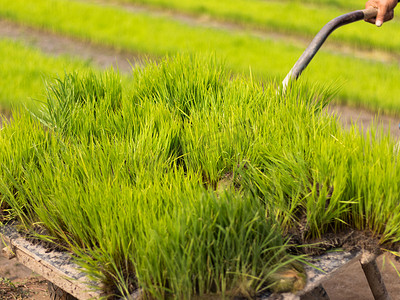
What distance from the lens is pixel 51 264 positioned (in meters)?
1.65

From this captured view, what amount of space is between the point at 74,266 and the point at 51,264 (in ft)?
0.23

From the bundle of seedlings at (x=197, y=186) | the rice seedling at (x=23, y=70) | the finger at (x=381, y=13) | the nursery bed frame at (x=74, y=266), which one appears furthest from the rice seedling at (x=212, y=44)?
the nursery bed frame at (x=74, y=266)

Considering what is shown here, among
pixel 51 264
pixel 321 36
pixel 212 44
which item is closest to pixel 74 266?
pixel 51 264

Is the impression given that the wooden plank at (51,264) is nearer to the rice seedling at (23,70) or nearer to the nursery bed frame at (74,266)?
the nursery bed frame at (74,266)

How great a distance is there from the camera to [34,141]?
85.5 inches

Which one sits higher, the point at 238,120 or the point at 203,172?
the point at 238,120

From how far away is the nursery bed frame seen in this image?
60.4 inches

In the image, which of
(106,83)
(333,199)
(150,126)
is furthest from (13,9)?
(333,199)

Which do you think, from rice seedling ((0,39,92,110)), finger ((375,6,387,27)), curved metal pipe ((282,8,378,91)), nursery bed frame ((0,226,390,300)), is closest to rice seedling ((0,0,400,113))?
rice seedling ((0,39,92,110))

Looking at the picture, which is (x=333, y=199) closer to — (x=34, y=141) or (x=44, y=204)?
(x=44, y=204)

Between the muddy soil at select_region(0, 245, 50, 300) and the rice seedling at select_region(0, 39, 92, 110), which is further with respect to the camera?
the rice seedling at select_region(0, 39, 92, 110)

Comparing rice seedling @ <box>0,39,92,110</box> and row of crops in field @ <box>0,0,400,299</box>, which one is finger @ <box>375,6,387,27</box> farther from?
rice seedling @ <box>0,39,92,110</box>

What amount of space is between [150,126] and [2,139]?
0.56 m

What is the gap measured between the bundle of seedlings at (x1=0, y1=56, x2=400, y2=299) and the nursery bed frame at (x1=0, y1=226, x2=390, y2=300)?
0.03 metres
